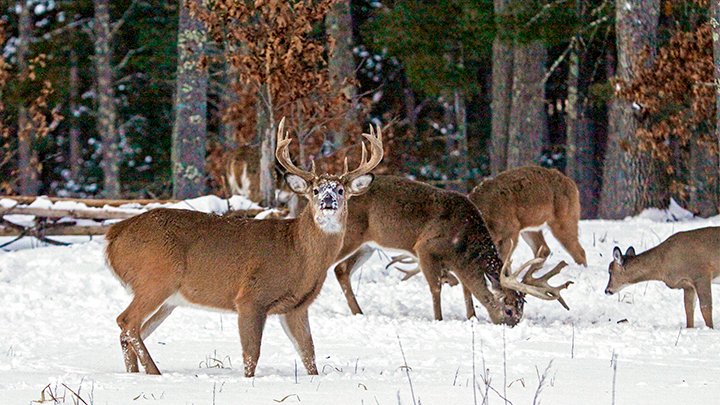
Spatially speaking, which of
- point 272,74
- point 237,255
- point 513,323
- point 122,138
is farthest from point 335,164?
point 122,138

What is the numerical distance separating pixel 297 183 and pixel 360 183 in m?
0.49

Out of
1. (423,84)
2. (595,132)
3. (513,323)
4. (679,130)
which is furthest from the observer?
(595,132)

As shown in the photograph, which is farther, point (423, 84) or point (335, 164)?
point (423, 84)

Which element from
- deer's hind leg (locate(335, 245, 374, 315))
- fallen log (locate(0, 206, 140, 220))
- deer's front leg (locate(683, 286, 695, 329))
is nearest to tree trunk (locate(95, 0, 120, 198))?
fallen log (locate(0, 206, 140, 220))

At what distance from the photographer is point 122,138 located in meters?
33.6

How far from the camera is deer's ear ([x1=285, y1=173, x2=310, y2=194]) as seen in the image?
7.47 m

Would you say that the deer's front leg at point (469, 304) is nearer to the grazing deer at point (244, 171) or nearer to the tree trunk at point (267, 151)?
the tree trunk at point (267, 151)

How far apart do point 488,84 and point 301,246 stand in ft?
77.6

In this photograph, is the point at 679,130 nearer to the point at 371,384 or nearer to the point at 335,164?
the point at 335,164

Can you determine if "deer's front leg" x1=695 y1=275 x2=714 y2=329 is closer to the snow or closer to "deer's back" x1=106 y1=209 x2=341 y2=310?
the snow

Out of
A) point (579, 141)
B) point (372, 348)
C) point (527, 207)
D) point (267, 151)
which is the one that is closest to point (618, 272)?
point (527, 207)

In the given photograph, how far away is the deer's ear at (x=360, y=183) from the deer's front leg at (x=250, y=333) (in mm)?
1178

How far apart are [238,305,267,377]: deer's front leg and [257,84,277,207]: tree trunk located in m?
6.09

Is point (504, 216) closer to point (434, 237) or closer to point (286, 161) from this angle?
point (434, 237)
